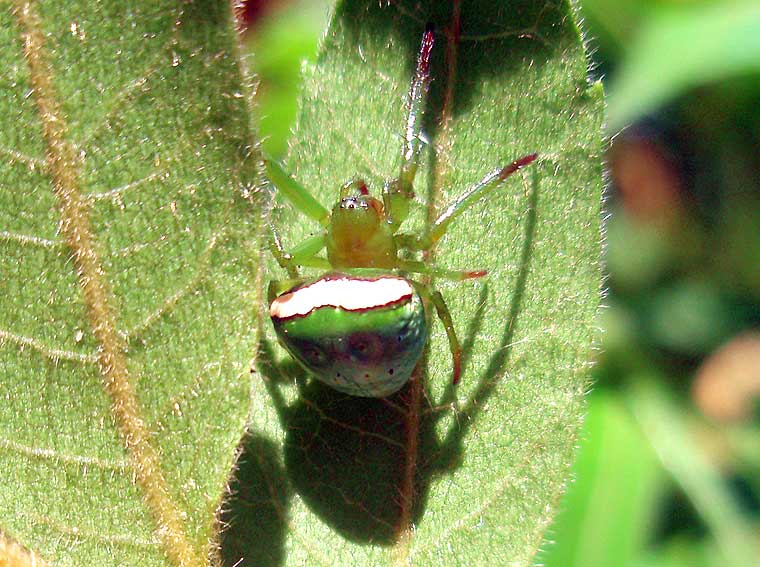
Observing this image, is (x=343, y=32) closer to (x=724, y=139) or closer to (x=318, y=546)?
(x=318, y=546)

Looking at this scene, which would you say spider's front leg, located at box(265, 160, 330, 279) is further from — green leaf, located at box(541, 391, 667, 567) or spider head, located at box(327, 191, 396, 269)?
green leaf, located at box(541, 391, 667, 567)

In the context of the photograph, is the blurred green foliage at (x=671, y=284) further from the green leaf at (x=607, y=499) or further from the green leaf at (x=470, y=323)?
the green leaf at (x=470, y=323)

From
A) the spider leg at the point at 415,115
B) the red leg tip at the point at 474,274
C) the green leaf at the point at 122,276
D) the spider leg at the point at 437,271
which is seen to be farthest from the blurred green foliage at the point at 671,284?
the green leaf at the point at 122,276

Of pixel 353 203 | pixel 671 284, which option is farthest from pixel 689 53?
pixel 353 203

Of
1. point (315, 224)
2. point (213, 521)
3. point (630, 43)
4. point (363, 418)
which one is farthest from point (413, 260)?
point (630, 43)

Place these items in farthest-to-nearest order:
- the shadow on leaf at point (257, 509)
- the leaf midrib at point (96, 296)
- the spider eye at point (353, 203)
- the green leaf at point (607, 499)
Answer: the green leaf at point (607, 499), the spider eye at point (353, 203), the shadow on leaf at point (257, 509), the leaf midrib at point (96, 296)

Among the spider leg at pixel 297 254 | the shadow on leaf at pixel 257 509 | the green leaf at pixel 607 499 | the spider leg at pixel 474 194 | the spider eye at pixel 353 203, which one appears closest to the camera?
the shadow on leaf at pixel 257 509
